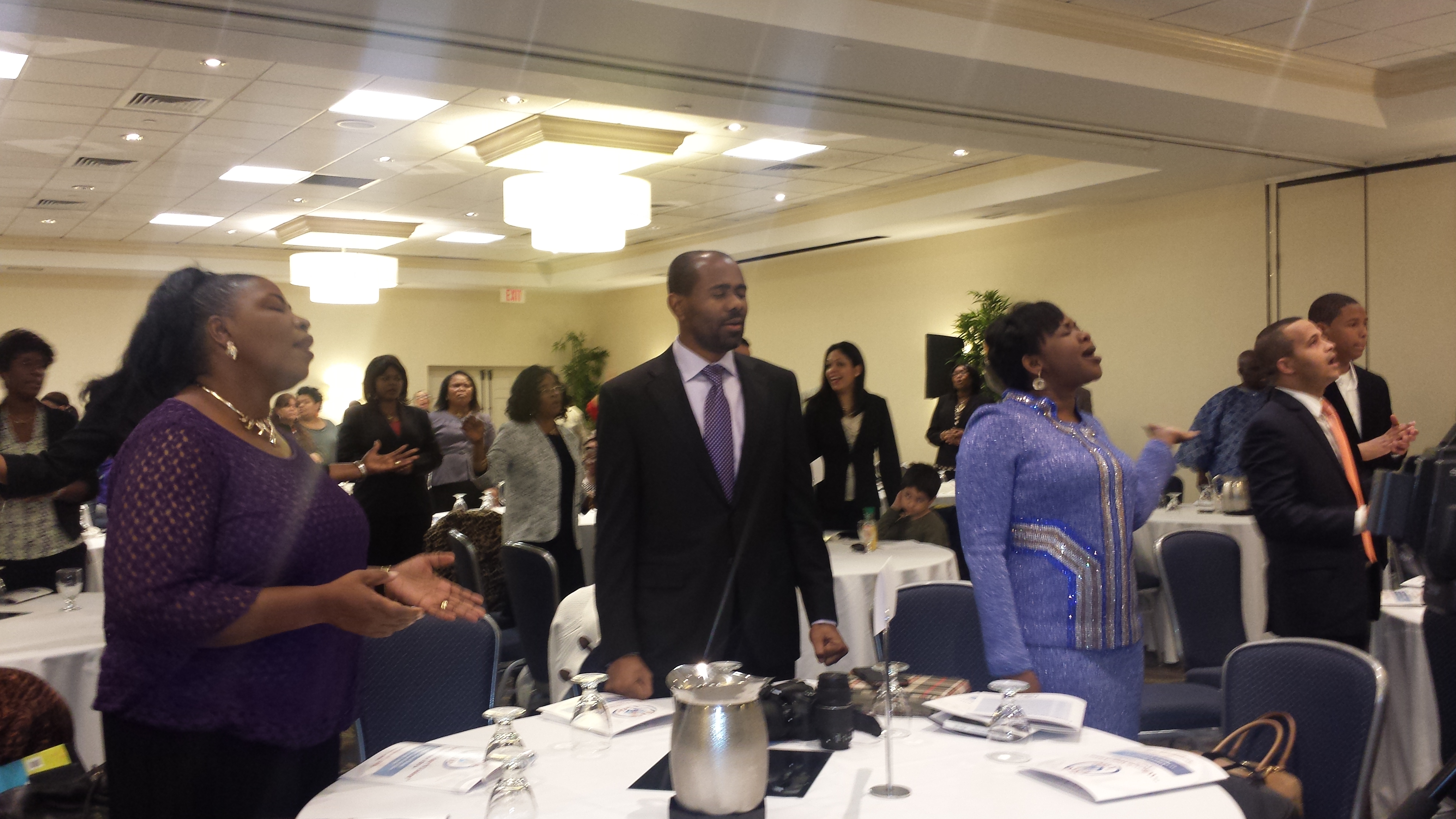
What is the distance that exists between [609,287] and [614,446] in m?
15.9

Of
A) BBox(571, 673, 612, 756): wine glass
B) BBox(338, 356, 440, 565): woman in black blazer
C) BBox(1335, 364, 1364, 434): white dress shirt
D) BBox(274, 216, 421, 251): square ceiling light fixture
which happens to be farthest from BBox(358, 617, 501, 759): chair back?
BBox(274, 216, 421, 251): square ceiling light fixture

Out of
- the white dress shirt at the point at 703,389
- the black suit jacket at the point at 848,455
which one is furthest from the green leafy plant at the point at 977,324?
the white dress shirt at the point at 703,389

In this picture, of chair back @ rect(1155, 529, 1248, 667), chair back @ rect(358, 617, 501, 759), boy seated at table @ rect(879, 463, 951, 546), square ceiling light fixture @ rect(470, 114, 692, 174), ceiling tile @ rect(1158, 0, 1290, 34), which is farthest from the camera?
square ceiling light fixture @ rect(470, 114, 692, 174)

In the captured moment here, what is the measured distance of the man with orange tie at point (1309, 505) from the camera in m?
3.21

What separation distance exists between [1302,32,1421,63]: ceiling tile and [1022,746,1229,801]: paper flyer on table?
248 inches

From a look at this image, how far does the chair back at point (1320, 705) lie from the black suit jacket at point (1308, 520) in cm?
88

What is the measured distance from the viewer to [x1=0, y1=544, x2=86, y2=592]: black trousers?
443 cm

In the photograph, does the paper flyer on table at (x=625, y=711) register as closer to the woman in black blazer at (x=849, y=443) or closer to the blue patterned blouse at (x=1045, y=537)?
the blue patterned blouse at (x=1045, y=537)

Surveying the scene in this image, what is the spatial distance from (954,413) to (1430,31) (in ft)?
14.9

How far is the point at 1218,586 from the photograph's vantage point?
13.6 feet

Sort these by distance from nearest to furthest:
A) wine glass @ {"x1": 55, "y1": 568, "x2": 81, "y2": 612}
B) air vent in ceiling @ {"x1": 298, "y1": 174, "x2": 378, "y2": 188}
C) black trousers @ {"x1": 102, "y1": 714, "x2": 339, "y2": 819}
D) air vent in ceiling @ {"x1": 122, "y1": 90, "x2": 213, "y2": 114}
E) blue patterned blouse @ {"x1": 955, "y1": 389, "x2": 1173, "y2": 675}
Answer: black trousers @ {"x1": 102, "y1": 714, "x2": 339, "y2": 819} < blue patterned blouse @ {"x1": 955, "y1": 389, "x2": 1173, "y2": 675} < wine glass @ {"x1": 55, "y1": 568, "x2": 81, "y2": 612} < air vent in ceiling @ {"x1": 122, "y1": 90, "x2": 213, "y2": 114} < air vent in ceiling @ {"x1": 298, "y1": 174, "x2": 378, "y2": 188}

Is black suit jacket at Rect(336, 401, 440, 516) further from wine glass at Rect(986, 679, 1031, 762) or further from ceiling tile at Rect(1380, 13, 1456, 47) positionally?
ceiling tile at Rect(1380, 13, 1456, 47)

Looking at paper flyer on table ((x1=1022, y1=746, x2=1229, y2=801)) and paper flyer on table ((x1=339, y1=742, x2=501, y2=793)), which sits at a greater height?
paper flyer on table ((x1=1022, y1=746, x2=1229, y2=801))

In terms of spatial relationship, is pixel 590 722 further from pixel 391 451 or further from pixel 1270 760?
pixel 391 451
